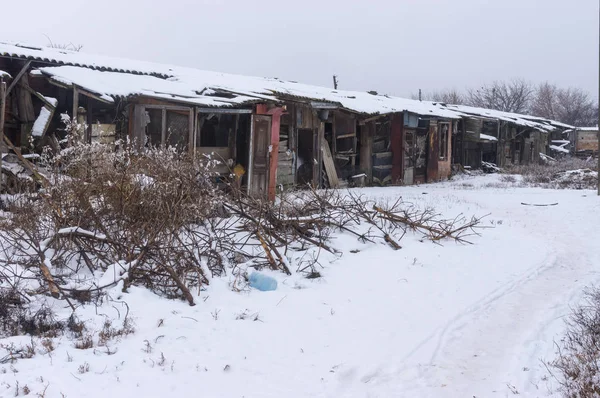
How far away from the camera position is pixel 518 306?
6504mm

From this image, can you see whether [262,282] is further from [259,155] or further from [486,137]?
[486,137]

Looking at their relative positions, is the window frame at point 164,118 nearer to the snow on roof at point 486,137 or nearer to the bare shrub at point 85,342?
the bare shrub at point 85,342

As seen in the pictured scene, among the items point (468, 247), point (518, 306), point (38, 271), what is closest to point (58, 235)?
point (38, 271)

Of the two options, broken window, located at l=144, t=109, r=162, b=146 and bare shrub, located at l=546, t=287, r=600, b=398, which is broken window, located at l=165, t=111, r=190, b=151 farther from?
bare shrub, located at l=546, t=287, r=600, b=398

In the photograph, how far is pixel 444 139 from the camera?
2375 cm

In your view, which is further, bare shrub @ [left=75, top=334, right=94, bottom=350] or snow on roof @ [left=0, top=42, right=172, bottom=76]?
snow on roof @ [left=0, top=42, right=172, bottom=76]

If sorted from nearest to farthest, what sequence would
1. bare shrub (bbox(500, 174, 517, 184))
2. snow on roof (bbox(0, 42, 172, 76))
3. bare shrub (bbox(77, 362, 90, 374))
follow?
bare shrub (bbox(77, 362, 90, 374)) < snow on roof (bbox(0, 42, 172, 76)) < bare shrub (bbox(500, 174, 517, 184))

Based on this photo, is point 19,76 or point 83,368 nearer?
point 83,368

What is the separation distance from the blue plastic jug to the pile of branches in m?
0.24

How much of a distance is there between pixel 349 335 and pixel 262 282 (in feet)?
4.73

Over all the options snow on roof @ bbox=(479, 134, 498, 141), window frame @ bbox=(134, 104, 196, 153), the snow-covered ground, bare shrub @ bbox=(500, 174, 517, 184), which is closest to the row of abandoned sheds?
window frame @ bbox=(134, 104, 196, 153)

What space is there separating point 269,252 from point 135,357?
286cm

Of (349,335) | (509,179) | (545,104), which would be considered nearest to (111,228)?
(349,335)

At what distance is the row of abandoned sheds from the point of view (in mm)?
11281
